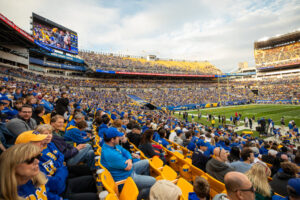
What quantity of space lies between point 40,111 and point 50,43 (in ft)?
114

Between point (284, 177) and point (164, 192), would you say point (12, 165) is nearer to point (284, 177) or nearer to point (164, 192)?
point (164, 192)

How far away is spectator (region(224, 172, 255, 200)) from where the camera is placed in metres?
1.90

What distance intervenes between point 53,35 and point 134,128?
36997 millimetres

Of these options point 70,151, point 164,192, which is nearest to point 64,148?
point 70,151

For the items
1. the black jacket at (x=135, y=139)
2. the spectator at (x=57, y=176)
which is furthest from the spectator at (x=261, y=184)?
the black jacket at (x=135, y=139)

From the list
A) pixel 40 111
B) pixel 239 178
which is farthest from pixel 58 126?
pixel 239 178

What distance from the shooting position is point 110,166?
2877 millimetres

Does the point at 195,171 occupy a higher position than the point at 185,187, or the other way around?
the point at 185,187

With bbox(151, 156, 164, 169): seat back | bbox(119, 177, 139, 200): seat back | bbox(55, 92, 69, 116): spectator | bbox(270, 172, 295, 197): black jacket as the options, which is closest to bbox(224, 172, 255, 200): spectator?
bbox(119, 177, 139, 200): seat back

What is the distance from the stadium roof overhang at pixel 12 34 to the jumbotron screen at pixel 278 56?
262 feet

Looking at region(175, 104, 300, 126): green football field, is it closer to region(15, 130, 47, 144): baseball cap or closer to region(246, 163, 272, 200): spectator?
region(246, 163, 272, 200): spectator

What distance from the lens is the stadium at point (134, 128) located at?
2217mm

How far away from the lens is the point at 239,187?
6.31ft

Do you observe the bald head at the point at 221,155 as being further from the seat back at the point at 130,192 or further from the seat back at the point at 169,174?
the seat back at the point at 130,192
